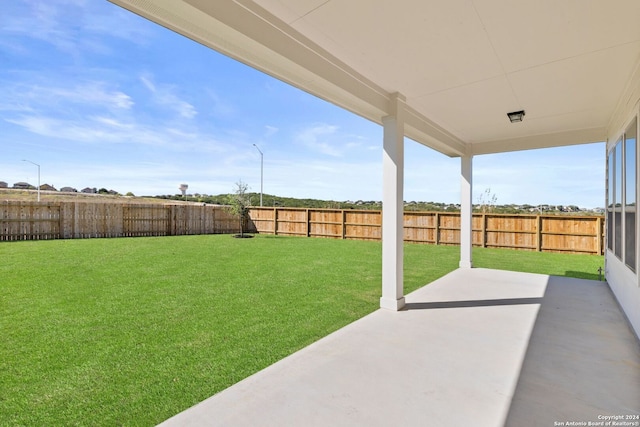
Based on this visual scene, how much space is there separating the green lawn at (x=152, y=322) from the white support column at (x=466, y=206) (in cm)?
52

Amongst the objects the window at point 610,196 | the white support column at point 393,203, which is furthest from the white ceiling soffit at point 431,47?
the window at point 610,196

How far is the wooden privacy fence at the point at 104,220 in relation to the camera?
9.59 meters

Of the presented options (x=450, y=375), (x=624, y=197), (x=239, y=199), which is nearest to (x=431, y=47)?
(x=450, y=375)

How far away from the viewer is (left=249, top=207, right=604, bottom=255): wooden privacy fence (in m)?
8.27

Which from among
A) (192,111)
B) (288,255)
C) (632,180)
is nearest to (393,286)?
(632,180)

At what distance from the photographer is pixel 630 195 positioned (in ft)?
10.4

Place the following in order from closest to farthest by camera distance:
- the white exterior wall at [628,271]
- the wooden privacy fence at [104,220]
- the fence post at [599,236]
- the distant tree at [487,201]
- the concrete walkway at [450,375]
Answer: the concrete walkway at [450,375], the white exterior wall at [628,271], the fence post at [599,236], the wooden privacy fence at [104,220], the distant tree at [487,201]

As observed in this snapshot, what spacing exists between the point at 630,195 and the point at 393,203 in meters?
2.59

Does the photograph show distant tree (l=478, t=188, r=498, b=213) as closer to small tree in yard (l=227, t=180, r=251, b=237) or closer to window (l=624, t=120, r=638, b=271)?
window (l=624, t=120, r=638, b=271)

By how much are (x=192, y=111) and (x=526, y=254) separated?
57.4 ft

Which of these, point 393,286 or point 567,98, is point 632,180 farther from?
point 393,286

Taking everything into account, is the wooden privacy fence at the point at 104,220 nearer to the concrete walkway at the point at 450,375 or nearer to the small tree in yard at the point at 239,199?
the small tree in yard at the point at 239,199

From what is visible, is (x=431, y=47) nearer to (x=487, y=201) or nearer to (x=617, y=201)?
(x=617, y=201)

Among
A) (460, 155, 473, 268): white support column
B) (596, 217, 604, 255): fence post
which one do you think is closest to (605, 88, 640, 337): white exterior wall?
(460, 155, 473, 268): white support column
